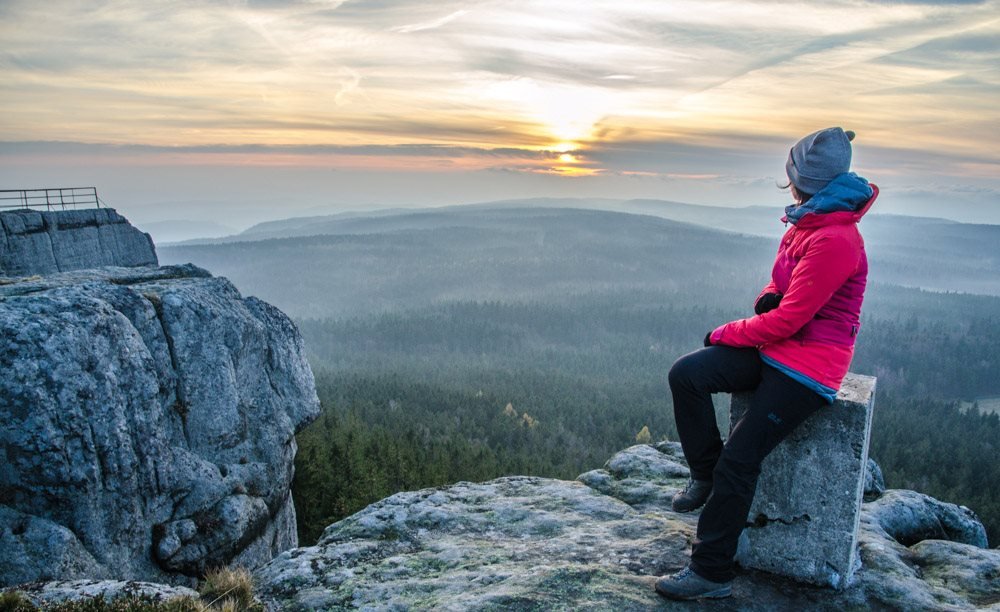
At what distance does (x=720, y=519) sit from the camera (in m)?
6.60

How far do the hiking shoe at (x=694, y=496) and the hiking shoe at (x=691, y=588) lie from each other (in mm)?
1633

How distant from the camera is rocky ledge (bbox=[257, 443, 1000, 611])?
6.61m

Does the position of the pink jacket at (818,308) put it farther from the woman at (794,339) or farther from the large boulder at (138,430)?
A: the large boulder at (138,430)

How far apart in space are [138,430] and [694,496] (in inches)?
400

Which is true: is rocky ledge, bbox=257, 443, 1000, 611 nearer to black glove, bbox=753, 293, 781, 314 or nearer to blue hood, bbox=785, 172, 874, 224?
black glove, bbox=753, 293, 781, 314

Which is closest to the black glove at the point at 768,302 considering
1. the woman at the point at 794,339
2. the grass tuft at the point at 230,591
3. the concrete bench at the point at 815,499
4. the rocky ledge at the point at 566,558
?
the woman at the point at 794,339

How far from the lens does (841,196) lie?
6.17 metres

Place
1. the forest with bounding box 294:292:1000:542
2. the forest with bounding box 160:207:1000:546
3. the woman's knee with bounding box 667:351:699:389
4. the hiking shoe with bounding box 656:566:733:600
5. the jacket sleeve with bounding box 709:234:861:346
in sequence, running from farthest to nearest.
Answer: the forest with bounding box 294:292:1000:542 < the forest with bounding box 160:207:1000:546 < the woman's knee with bounding box 667:351:699:389 < the hiking shoe with bounding box 656:566:733:600 < the jacket sleeve with bounding box 709:234:861:346

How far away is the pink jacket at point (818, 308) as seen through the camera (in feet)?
19.9

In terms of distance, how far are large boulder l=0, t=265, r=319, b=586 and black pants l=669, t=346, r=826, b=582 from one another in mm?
9405

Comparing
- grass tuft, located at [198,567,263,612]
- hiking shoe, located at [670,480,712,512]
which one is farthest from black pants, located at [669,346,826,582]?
grass tuft, located at [198,567,263,612]

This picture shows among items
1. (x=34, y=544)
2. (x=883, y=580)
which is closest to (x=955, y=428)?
(x=883, y=580)

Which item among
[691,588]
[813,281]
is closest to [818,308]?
[813,281]

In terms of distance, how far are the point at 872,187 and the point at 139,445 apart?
12.7m
